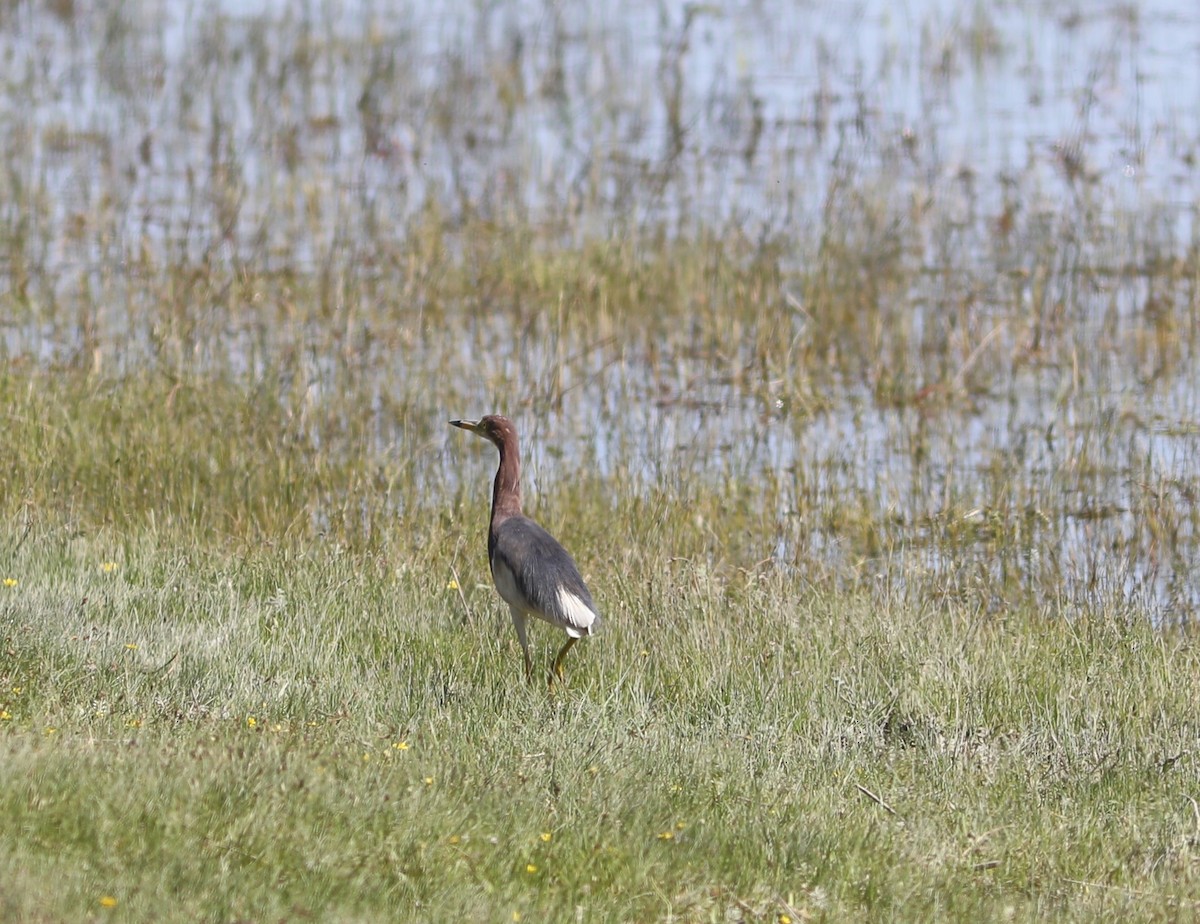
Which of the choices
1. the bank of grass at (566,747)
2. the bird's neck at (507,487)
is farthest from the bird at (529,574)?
the bank of grass at (566,747)

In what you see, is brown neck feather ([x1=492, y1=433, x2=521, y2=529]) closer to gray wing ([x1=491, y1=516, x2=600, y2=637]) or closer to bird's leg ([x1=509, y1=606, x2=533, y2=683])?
gray wing ([x1=491, y1=516, x2=600, y2=637])

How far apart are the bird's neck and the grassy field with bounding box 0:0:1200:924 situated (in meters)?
0.47

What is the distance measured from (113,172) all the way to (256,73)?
2.44m

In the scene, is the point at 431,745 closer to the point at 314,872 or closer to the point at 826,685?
the point at 314,872

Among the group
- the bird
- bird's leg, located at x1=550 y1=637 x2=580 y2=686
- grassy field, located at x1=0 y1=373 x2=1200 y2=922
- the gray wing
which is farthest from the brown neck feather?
bird's leg, located at x1=550 y1=637 x2=580 y2=686

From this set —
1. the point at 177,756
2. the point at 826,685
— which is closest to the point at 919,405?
the point at 826,685

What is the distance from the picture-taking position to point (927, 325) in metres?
11.9

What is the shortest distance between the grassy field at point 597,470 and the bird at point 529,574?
0.26 meters

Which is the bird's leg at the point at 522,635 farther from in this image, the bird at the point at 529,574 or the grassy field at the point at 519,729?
the grassy field at the point at 519,729

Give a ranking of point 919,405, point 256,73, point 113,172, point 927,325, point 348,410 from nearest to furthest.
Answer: point 348,410
point 919,405
point 927,325
point 113,172
point 256,73

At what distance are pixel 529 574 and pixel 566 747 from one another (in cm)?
95

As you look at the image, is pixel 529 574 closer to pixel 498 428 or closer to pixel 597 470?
pixel 498 428

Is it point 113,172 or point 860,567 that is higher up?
point 113,172

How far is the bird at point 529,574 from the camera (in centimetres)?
641
